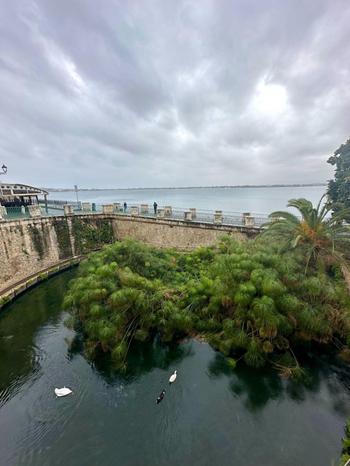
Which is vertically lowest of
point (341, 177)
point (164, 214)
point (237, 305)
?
point (237, 305)

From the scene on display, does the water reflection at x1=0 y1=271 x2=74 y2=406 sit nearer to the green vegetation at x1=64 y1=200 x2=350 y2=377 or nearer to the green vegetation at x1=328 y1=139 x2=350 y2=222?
the green vegetation at x1=64 y1=200 x2=350 y2=377

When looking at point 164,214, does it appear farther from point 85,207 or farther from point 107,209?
point 85,207

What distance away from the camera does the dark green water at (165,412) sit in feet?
19.5

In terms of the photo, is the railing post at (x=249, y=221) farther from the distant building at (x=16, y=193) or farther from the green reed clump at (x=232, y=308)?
the distant building at (x=16, y=193)

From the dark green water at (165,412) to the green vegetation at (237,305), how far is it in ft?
2.33

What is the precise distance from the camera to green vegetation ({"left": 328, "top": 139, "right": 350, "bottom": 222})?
12.1 metres

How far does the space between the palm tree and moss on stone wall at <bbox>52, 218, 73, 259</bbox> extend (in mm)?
16487

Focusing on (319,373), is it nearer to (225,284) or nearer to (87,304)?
(225,284)

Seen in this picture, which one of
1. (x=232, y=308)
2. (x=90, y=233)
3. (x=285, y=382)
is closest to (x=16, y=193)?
(x=90, y=233)

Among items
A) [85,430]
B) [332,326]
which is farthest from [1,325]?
[332,326]

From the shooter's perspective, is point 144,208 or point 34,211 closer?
point 34,211

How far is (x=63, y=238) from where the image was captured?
18.8 meters

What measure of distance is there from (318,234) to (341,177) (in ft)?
17.9

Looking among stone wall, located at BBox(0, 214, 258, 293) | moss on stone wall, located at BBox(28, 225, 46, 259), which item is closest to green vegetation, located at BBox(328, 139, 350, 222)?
stone wall, located at BBox(0, 214, 258, 293)
